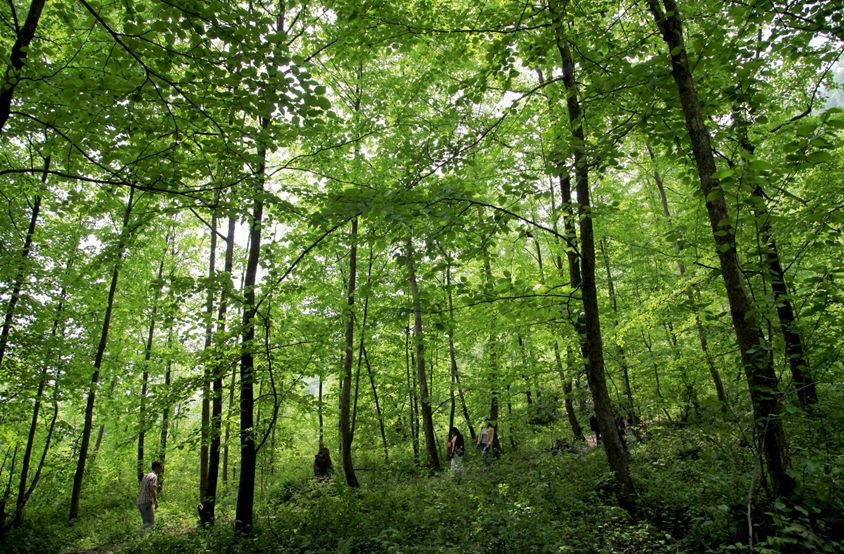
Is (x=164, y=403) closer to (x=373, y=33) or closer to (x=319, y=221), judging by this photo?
(x=319, y=221)

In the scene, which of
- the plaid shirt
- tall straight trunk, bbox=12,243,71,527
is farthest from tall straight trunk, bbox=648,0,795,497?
tall straight trunk, bbox=12,243,71,527

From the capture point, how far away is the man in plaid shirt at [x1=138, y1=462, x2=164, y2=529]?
11155 mm

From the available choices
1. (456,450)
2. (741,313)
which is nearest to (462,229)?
(741,313)

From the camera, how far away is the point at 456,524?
6.61 meters

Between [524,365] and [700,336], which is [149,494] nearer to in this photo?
[524,365]

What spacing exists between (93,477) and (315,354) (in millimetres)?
12866

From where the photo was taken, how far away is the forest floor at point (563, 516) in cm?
403

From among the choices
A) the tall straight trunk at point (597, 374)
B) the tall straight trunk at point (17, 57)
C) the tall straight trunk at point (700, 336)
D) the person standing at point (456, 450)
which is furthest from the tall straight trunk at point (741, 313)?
the person standing at point (456, 450)

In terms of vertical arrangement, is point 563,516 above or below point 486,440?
below

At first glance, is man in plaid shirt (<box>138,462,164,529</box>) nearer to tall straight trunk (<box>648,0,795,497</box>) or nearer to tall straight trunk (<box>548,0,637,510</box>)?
tall straight trunk (<box>548,0,637,510</box>)

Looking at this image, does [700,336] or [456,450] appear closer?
[700,336]

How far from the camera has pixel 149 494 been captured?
11.3 metres

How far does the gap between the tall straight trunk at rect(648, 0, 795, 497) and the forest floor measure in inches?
8.1

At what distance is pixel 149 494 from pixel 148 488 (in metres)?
0.21
